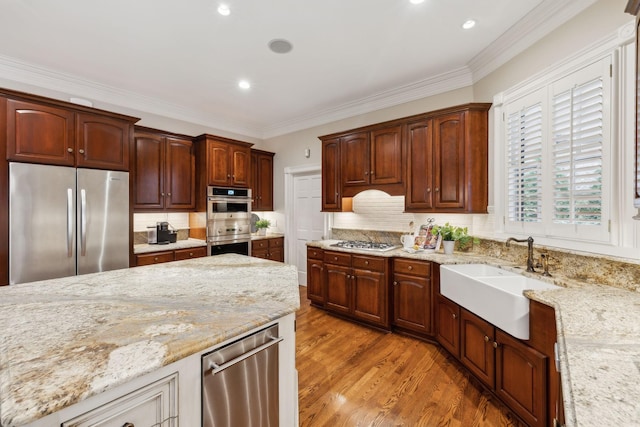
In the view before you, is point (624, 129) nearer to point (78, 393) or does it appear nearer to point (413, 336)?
point (413, 336)

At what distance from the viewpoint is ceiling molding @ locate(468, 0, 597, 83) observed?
204cm

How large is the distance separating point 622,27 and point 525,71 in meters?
0.76

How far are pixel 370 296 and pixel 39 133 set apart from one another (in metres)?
3.75

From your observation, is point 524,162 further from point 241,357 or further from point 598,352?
point 241,357

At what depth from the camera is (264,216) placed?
5422 mm

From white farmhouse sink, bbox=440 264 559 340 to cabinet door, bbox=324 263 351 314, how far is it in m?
1.16

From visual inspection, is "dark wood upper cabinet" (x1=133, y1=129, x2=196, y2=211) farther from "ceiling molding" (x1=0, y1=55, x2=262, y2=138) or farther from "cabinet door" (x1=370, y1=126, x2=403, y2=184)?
"cabinet door" (x1=370, y1=126, x2=403, y2=184)

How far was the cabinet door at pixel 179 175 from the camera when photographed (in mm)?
3908

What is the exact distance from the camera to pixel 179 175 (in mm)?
4020

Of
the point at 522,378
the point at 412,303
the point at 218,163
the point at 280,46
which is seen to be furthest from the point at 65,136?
the point at 522,378

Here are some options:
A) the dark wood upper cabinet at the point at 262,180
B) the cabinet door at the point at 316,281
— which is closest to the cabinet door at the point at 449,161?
the cabinet door at the point at 316,281

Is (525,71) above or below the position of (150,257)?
above

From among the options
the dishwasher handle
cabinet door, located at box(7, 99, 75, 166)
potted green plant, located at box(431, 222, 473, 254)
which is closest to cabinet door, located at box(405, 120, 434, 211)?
potted green plant, located at box(431, 222, 473, 254)

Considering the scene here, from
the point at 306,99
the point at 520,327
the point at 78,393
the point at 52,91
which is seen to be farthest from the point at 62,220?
the point at 520,327
